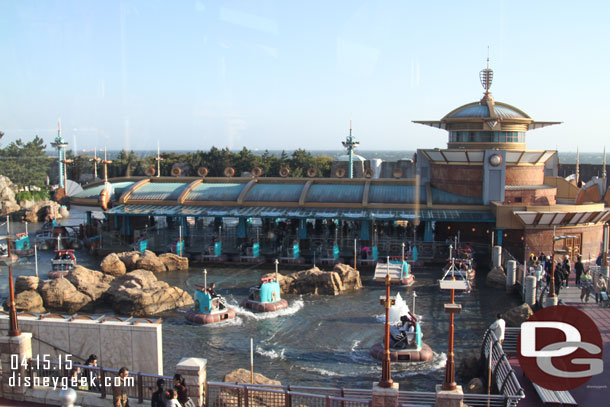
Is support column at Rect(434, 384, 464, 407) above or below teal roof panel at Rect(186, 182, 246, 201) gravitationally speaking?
below

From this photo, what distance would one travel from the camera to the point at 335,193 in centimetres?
4756

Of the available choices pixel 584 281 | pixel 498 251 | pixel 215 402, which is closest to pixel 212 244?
pixel 498 251

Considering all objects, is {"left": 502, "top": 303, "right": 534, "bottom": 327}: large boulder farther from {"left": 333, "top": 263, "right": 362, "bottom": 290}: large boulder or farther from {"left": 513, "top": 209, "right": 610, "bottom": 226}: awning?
{"left": 513, "top": 209, "right": 610, "bottom": 226}: awning

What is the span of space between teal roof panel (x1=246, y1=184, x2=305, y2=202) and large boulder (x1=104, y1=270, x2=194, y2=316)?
49.4 ft

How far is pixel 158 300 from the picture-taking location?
32500 mm

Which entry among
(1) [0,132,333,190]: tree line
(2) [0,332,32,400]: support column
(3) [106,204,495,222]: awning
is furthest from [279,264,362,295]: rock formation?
A: (1) [0,132,333,190]: tree line

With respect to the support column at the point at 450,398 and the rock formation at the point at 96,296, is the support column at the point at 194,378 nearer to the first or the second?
the support column at the point at 450,398

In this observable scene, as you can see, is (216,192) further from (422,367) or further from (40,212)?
(40,212)

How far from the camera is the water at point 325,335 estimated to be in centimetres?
2344

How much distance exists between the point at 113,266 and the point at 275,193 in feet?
46.8

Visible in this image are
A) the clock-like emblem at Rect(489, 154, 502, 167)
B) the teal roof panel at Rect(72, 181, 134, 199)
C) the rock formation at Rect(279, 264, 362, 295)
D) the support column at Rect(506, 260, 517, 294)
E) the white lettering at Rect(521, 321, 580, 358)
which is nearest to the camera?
the white lettering at Rect(521, 321, 580, 358)

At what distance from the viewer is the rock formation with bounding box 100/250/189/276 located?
4081 cm

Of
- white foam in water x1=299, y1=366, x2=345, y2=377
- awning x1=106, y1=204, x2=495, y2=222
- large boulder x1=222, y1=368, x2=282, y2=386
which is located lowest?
white foam in water x1=299, y1=366, x2=345, y2=377

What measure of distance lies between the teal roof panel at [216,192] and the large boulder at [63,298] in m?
16.9
